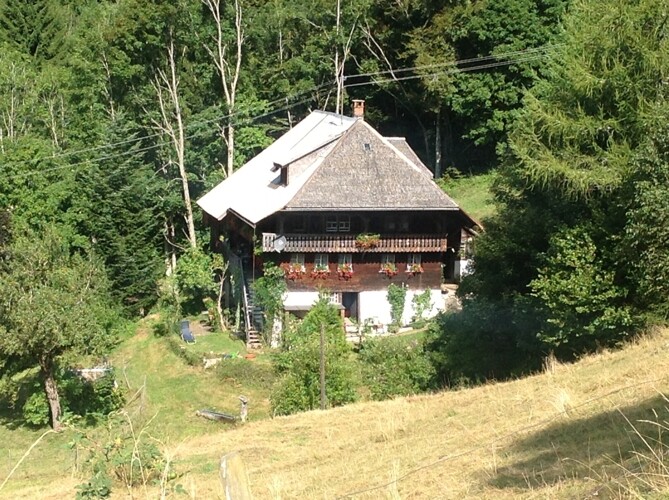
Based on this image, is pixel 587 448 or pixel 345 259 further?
pixel 345 259

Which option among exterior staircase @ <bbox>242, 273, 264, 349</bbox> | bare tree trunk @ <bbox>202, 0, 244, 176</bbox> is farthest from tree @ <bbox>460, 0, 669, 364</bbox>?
bare tree trunk @ <bbox>202, 0, 244, 176</bbox>

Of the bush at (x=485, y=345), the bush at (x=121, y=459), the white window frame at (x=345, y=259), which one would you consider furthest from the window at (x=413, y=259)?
the bush at (x=121, y=459)

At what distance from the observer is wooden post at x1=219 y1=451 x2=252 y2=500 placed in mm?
7621

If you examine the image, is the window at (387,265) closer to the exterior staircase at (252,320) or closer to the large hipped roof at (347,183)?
the large hipped roof at (347,183)

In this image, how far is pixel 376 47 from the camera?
56.5m

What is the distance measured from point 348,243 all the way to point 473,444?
25.4m

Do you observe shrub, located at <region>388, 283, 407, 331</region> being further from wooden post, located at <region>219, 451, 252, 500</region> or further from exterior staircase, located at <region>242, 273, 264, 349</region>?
wooden post, located at <region>219, 451, 252, 500</region>

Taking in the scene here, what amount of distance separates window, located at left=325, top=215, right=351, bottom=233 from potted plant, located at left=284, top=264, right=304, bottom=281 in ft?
6.52

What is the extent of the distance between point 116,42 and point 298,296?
17.9m

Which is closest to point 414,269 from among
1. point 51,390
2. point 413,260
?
point 413,260

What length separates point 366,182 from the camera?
39.3 metres

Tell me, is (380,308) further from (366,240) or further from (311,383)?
(311,383)

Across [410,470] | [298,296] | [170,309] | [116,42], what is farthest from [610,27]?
[116,42]

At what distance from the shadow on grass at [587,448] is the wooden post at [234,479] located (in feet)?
12.1
